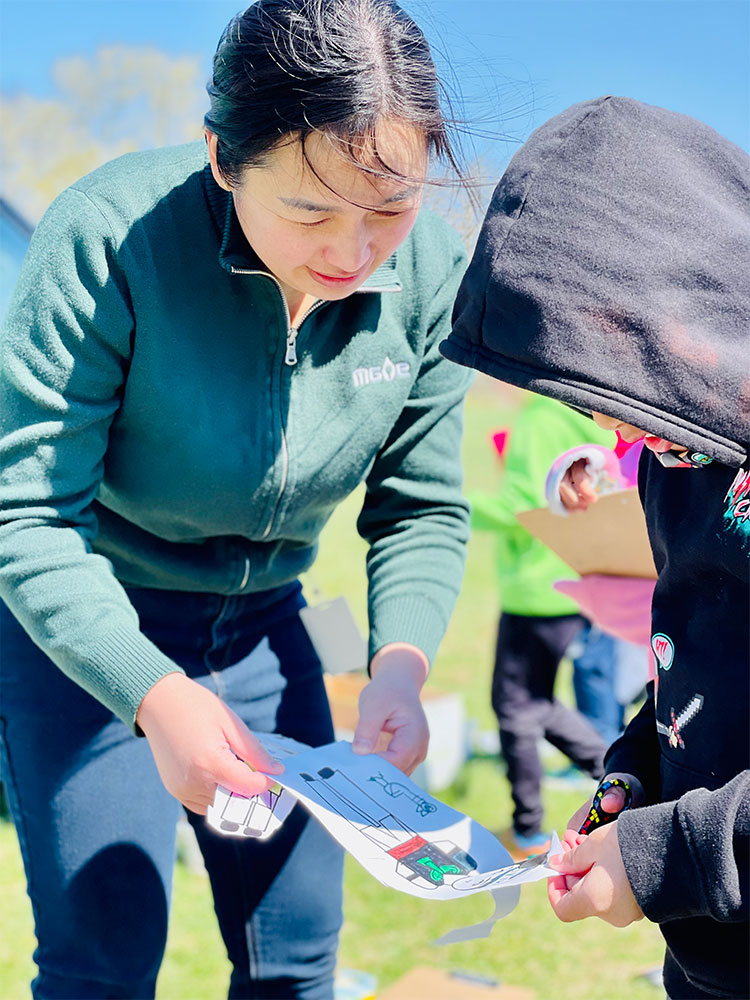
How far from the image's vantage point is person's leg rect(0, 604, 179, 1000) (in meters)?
1.34

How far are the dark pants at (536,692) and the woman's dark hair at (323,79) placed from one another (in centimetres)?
221

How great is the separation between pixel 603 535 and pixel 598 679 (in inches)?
88.9

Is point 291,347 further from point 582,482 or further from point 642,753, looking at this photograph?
point 642,753

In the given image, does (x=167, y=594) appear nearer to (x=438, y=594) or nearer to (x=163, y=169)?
(x=438, y=594)

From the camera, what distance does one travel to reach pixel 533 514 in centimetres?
168

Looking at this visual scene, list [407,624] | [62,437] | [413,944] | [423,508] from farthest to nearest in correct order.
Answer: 1. [413,944]
2. [423,508]
3. [407,624]
4. [62,437]

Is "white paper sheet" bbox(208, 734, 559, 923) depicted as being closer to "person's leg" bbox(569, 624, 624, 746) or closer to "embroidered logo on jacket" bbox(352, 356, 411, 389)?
"embroidered logo on jacket" bbox(352, 356, 411, 389)

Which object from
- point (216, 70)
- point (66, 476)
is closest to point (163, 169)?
point (216, 70)

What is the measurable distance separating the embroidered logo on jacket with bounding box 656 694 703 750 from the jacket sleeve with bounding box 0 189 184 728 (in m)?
0.54

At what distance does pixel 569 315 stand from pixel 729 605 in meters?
0.30

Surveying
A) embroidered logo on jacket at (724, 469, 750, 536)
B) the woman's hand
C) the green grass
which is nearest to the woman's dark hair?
embroidered logo on jacket at (724, 469, 750, 536)

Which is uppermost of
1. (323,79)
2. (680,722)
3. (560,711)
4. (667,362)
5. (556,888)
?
(323,79)

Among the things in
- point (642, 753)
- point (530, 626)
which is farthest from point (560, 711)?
point (642, 753)

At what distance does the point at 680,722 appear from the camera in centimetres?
104
